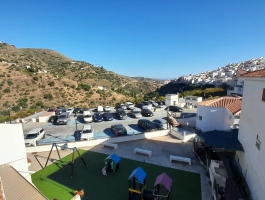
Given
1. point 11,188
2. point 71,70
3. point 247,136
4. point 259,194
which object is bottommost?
point 259,194

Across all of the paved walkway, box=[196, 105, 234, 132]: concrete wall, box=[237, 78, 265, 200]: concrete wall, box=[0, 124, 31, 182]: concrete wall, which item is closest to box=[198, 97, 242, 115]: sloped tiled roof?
box=[196, 105, 234, 132]: concrete wall

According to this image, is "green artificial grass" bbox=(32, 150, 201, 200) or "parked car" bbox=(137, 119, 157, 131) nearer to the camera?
"green artificial grass" bbox=(32, 150, 201, 200)

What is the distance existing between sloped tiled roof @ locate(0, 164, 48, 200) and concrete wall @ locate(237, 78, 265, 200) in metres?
9.49

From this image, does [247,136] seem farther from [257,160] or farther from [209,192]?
[209,192]

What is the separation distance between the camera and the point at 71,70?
263 feet

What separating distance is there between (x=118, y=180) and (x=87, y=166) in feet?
10.3

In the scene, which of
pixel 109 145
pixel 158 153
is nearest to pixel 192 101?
pixel 158 153

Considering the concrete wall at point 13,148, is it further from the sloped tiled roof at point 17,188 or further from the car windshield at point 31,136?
the car windshield at point 31,136

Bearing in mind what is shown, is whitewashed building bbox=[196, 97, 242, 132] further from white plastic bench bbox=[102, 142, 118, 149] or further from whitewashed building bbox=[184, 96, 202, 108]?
whitewashed building bbox=[184, 96, 202, 108]

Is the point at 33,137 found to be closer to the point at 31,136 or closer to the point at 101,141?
the point at 31,136

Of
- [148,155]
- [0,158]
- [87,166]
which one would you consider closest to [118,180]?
[87,166]

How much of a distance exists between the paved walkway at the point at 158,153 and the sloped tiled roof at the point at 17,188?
195 inches

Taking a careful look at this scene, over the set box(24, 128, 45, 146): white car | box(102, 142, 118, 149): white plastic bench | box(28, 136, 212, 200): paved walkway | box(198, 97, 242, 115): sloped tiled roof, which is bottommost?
box(28, 136, 212, 200): paved walkway

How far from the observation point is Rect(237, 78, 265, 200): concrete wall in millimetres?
7777
